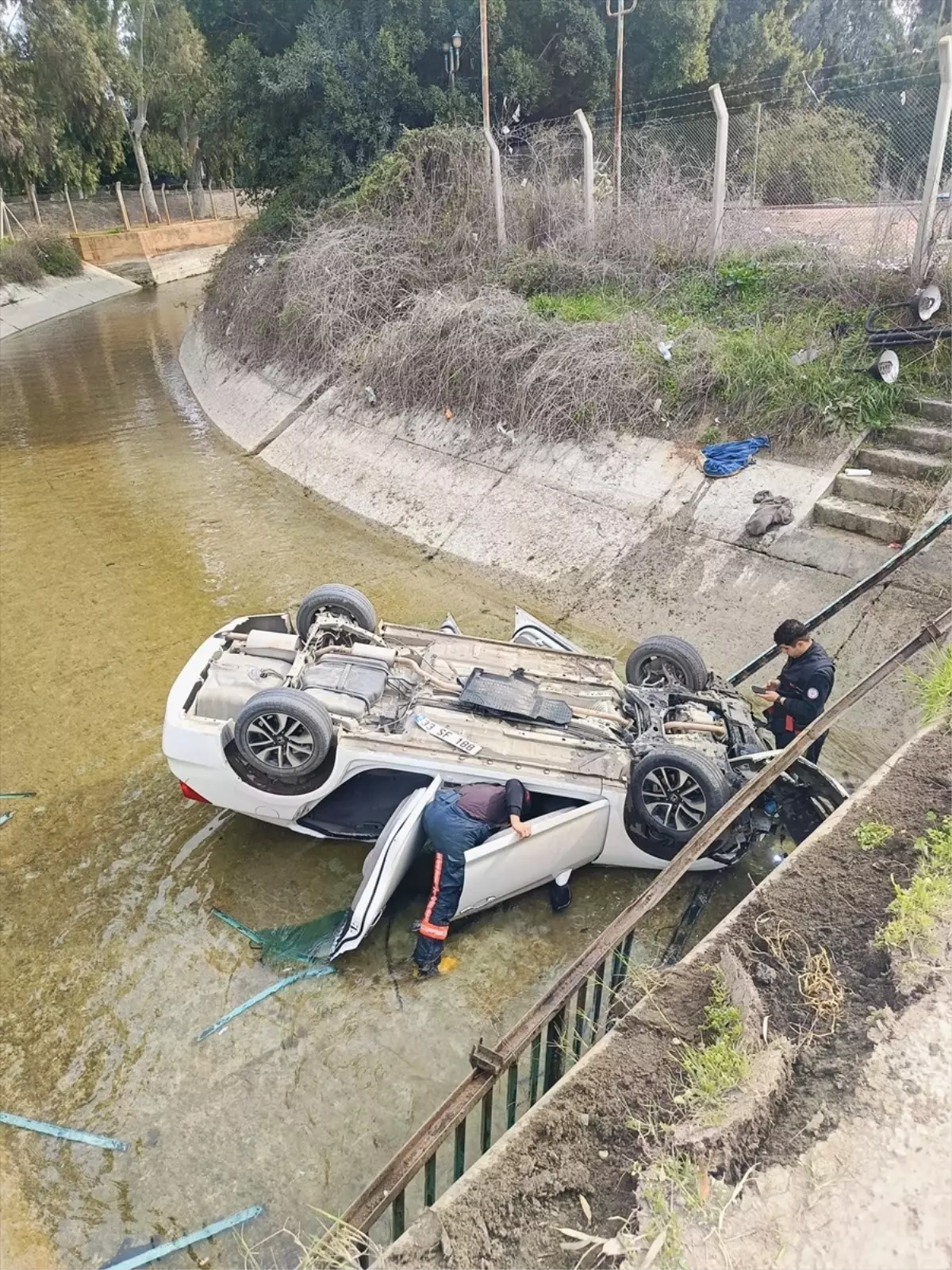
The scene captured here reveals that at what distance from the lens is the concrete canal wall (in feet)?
22.6

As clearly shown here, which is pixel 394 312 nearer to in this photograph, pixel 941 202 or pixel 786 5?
pixel 941 202

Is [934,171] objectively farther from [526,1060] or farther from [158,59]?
[158,59]

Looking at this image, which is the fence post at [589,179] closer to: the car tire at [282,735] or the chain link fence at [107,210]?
the car tire at [282,735]

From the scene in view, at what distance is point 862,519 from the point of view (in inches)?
299

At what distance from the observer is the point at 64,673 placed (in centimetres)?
752

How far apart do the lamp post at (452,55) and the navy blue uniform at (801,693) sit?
1581cm

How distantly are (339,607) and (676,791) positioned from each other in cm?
297

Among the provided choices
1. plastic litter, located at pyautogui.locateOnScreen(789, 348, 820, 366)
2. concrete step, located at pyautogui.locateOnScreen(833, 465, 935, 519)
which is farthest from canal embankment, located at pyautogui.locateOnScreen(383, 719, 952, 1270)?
plastic litter, located at pyautogui.locateOnScreen(789, 348, 820, 366)

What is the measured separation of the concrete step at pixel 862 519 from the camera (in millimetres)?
7414

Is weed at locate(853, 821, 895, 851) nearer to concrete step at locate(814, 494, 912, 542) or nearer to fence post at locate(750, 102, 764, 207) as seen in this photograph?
concrete step at locate(814, 494, 912, 542)

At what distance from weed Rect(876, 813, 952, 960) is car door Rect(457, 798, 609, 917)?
6.08 ft

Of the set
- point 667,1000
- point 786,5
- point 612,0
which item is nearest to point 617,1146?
point 667,1000

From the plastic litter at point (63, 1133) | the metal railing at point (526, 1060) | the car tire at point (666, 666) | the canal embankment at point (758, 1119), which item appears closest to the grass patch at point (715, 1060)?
the canal embankment at point (758, 1119)

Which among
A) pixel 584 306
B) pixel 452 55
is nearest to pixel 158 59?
pixel 452 55
